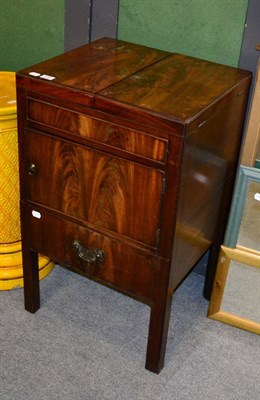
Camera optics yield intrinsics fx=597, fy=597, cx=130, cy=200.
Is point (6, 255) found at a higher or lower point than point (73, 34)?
lower

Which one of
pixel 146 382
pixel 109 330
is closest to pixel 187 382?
pixel 146 382

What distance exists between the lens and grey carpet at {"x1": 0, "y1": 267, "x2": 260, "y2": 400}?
1892 mm

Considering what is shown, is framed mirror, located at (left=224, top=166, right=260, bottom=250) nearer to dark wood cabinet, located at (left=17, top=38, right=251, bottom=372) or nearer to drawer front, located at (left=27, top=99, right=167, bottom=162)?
dark wood cabinet, located at (left=17, top=38, right=251, bottom=372)

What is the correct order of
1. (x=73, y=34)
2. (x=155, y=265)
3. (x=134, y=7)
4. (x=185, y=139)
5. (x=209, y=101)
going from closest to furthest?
(x=185, y=139)
(x=209, y=101)
(x=155, y=265)
(x=134, y=7)
(x=73, y=34)

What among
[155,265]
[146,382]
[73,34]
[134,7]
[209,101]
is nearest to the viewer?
[209,101]

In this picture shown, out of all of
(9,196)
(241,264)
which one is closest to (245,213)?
(241,264)

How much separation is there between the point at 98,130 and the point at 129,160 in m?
0.12

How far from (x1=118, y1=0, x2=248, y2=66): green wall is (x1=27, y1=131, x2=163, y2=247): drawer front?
0.59m

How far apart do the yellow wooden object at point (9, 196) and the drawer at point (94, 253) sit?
0.22 metres

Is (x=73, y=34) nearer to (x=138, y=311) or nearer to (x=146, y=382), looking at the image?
(x=138, y=311)

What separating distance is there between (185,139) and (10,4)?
1161mm

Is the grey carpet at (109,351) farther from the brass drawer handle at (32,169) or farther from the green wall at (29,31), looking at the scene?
the green wall at (29,31)

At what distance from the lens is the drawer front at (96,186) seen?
1.64m

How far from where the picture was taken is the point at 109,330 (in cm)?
211
